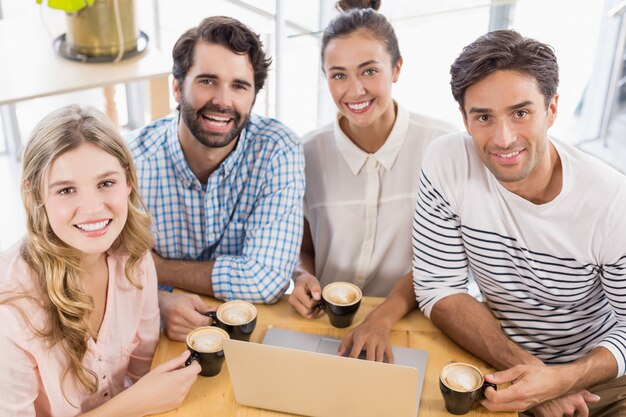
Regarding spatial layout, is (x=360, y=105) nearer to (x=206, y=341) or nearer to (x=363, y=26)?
(x=363, y=26)

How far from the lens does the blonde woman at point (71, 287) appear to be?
4.47 feet

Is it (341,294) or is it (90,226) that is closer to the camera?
(90,226)

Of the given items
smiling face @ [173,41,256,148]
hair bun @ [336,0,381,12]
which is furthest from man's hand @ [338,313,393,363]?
hair bun @ [336,0,381,12]

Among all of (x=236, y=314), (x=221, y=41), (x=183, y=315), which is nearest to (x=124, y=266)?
(x=183, y=315)

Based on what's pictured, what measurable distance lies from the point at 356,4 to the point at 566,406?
120 centimetres

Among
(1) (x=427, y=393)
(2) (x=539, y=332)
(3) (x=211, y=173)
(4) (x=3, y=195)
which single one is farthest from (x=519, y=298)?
(4) (x=3, y=195)

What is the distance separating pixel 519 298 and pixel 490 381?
355mm

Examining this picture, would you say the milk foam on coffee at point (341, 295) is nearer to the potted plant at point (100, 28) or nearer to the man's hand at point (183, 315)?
the man's hand at point (183, 315)

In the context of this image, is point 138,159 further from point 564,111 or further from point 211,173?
point 564,111

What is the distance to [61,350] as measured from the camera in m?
1.42

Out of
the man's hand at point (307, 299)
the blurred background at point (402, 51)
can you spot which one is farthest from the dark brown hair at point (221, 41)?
the man's hand at point (307, 299)

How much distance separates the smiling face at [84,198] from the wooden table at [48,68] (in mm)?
673

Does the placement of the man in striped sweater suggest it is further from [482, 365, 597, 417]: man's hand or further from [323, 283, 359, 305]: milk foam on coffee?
[323, 283, 359, 305]: milk foam on coffee

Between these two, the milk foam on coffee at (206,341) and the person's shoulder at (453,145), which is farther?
the person's shoulder at (453,145)
